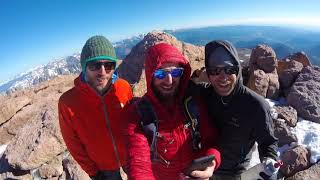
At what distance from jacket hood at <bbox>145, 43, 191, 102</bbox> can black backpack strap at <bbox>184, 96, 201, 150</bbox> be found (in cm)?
19

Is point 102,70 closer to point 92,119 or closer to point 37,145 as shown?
point 92,119

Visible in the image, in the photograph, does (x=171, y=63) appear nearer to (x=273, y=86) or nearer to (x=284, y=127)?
(x=284, y=127)

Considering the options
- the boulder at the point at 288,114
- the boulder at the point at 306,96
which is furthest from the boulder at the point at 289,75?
the boulder at the point at 288,114

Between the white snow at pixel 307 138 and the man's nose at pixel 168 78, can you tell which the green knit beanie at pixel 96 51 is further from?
the white snow at pixel 307 138

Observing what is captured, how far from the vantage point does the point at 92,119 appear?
598 cm

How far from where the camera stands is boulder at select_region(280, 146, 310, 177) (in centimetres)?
1084

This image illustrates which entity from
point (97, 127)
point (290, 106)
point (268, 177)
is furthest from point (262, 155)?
point (290, 106)

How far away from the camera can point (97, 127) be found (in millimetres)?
6023

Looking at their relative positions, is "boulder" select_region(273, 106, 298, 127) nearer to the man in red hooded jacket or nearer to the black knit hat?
the black knit hat

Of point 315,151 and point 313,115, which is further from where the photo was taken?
point 313,115

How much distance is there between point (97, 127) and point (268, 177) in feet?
11.0

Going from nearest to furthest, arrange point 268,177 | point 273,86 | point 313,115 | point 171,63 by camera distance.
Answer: point 171,63, point 268,177, point 313,115, point 273,86

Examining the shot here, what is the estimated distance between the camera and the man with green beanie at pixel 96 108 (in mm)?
5656

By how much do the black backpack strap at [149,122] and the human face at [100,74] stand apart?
61.4 inches
